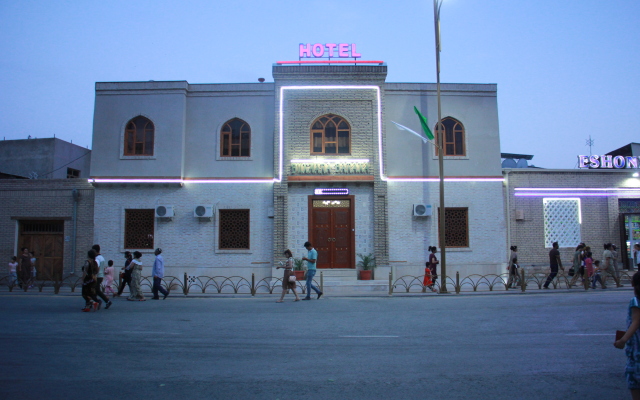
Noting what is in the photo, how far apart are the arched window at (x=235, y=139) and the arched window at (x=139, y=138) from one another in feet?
10.2

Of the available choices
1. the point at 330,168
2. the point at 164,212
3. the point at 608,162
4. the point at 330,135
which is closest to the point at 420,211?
the point at 330,168

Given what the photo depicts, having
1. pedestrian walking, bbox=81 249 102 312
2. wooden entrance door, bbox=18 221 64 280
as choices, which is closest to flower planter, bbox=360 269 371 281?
pedestrian walking, bbox=81 249 102 312

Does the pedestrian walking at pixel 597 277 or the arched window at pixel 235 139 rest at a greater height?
the arched window at pixel 235 139

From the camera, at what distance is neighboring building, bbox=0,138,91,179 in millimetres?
29141

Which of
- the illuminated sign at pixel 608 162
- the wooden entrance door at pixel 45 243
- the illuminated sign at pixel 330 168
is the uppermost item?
the illuminated sign at pixel 608 162

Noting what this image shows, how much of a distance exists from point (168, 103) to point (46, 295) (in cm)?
905

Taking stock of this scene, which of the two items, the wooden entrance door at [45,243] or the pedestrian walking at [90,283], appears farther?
the wooden entrance door at [45,243]

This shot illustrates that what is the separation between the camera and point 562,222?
21734mm

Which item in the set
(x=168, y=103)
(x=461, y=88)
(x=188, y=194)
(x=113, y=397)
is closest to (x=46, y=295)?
(x=188, y=194)

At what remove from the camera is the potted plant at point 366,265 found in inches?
765

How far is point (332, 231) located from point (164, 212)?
7191 millimetres

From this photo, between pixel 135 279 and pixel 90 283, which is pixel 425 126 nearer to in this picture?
pixel 135 279

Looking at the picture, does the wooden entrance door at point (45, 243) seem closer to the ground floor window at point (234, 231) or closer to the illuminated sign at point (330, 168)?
the ground floor window at point (234, 231)

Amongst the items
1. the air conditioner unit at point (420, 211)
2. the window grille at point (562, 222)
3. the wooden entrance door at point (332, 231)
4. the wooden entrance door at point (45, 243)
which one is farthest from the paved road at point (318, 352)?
the window grille at point (562, 222)
